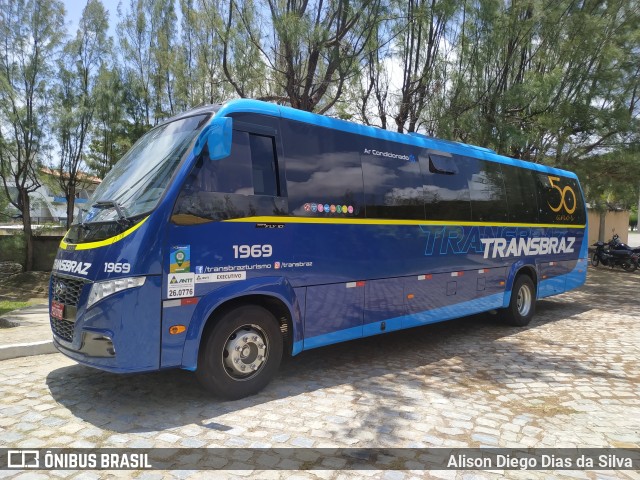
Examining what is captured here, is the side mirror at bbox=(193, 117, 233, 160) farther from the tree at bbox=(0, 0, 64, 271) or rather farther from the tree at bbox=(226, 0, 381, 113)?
the tree at bbox=(0, 0, 64, 271)

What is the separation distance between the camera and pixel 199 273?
4.48 metres

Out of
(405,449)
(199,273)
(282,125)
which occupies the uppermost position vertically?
(282,125)

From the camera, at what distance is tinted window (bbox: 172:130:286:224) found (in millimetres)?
4484

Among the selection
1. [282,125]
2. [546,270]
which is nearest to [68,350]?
[282,125]

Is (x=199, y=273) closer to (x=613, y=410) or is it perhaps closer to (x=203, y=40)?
(x=613, y=410)

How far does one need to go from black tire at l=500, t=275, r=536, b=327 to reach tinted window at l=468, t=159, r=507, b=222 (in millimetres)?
1379

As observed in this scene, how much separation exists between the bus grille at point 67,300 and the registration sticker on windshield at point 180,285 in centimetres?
80

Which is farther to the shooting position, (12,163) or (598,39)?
(12,163)

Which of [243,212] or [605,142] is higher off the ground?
[605,142]

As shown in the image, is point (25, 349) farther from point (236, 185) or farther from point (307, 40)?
point (307, 40)

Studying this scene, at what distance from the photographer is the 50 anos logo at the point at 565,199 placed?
9852mm

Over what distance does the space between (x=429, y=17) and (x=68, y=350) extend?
9.45 meters

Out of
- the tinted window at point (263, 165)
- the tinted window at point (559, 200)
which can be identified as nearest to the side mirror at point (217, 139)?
the tinted window at point (263, 165)

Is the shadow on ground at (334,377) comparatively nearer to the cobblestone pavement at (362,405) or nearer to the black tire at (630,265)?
the cobblestone pavement at (362,405)
